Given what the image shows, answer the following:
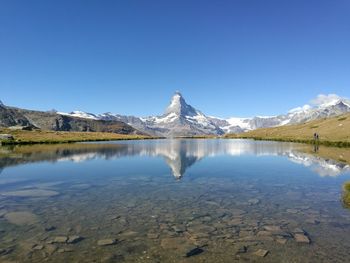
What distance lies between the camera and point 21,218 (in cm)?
2286

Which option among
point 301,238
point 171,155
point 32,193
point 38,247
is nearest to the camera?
point 38,247

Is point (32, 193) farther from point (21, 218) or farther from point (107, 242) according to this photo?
point (107, 242)

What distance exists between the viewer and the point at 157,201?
28.2 m

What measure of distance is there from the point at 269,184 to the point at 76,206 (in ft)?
71.7

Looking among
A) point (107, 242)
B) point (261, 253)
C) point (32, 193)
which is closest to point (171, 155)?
point (32, 193)

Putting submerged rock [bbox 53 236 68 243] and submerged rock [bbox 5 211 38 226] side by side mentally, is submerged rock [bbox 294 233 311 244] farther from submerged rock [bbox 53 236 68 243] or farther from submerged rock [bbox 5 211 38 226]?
submerged rock [bbox 5 211 38 226]

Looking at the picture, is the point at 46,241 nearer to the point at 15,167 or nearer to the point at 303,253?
the point at 303,253

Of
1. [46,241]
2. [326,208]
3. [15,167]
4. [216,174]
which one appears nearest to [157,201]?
[46,241]

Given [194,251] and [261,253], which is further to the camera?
[194,251]

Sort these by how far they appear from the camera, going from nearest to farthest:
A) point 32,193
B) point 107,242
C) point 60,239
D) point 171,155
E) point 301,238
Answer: point 107,242
point 60,239
point 301,238
point 32,193
point 171,155

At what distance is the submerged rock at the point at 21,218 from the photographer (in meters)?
21.9

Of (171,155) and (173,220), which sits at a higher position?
(171,155)

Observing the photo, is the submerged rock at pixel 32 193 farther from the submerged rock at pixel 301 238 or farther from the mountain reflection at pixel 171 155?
the submerged rock at pixel 301 238

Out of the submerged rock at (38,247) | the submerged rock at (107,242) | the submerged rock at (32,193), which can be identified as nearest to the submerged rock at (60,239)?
the submerged rock at (38,247)
